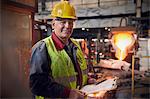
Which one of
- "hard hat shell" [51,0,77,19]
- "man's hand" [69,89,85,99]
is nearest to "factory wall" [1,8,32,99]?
"hard hat shell" [51,0,77,19]

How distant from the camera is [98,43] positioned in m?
9.11

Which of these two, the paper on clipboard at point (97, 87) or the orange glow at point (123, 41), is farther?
the orange glow at point (123, 41)

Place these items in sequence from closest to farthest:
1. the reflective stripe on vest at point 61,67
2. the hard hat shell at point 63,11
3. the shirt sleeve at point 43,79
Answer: the shirt sleeve at point 43,79 → the reflective stripe on vest at point 61,67 → the hard hat shell at point 63,11

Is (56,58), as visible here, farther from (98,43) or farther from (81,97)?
(98,43)

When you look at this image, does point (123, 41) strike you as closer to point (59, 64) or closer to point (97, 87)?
point (97, 87)

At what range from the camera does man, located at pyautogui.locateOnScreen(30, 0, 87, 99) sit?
1926 millimetres

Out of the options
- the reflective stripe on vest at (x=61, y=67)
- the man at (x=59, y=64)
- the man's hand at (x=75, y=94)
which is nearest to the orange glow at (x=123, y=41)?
the man at (x=59, y=64)

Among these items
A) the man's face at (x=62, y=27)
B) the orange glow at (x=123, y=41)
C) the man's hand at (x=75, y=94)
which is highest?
the man's face at (x=62, y=27)

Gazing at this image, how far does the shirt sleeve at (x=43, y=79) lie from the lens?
191 cm

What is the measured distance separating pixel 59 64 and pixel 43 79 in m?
0.22

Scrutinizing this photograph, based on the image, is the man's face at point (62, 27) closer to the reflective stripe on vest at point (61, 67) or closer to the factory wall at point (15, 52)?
the reflective stripe on vest at point (61, 67)

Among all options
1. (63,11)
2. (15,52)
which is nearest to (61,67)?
(63,11)

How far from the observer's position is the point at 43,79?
1.90 m

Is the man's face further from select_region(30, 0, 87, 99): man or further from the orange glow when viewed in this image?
the orange glow
